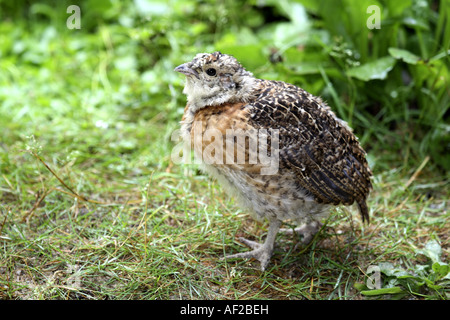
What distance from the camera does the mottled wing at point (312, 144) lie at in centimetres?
353

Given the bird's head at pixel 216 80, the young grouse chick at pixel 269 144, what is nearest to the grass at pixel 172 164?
the young grouse chick at pixel 269 144

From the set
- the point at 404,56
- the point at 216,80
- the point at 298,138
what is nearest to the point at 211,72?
the point at 216,80

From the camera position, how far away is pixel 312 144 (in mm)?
3617

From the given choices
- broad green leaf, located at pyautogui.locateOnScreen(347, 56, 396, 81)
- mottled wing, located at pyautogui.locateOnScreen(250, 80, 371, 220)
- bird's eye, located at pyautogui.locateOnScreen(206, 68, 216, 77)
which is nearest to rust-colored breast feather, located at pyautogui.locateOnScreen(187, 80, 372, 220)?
mottled wing, located at pyautogui.locateOnScreen(250, 80, 371, 220)

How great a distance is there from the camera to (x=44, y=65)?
21.4 feet

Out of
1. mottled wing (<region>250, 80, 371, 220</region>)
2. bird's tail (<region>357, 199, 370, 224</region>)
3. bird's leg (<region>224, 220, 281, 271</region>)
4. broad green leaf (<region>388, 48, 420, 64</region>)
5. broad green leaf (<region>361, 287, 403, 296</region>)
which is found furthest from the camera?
broad green leaf (<region>388, 48, 420, 64</region>)

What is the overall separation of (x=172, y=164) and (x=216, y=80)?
58.5 inches

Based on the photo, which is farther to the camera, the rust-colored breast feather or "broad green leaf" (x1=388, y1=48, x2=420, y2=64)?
"broad green leaf" (x1=388, y1=48, x2=420, y2=64)

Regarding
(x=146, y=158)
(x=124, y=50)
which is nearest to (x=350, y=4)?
(x=146, y=158)

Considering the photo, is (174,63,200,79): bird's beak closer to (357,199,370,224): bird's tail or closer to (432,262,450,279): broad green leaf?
(357,199,370,224): bird's tail

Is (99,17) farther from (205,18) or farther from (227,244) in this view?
(227,244)

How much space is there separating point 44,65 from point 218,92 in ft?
12.5

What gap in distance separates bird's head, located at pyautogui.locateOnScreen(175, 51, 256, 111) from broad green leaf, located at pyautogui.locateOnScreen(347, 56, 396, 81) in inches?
63.1

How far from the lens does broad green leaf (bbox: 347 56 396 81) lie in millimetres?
4758
